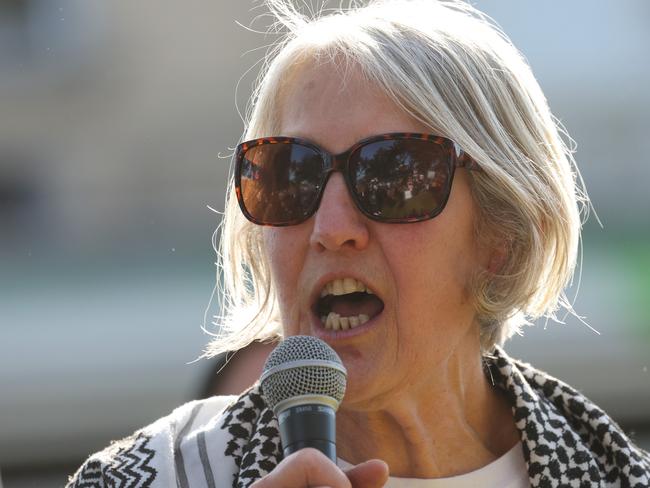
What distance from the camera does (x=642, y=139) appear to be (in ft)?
32.2

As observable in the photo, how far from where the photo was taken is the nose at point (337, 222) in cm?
271

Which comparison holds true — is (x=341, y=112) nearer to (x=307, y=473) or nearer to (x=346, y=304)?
(x=346, y=304)

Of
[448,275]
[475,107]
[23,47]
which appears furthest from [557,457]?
[23,47]

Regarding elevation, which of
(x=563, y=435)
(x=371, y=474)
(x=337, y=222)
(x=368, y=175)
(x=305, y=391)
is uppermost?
(x=368, y=175)

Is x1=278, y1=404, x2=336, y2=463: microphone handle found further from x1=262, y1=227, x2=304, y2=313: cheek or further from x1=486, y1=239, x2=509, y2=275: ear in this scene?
x1=486, y1=239, x2=509, y2=275: ear

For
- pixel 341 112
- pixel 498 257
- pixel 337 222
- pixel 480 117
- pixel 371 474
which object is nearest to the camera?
pixel 371 474

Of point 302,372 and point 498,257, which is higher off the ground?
point 498,257

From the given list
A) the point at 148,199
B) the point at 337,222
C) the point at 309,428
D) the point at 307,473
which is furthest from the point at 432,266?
the point at 148,199

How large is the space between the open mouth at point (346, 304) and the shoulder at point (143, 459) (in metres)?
0.48

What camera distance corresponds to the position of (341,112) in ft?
9.25

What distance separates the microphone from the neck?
72 cm

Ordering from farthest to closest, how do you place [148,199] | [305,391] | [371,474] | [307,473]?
[148,199], [305,391], [371,474], [307,473]

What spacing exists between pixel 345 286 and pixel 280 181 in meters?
0.33

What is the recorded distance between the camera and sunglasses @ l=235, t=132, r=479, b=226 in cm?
275
